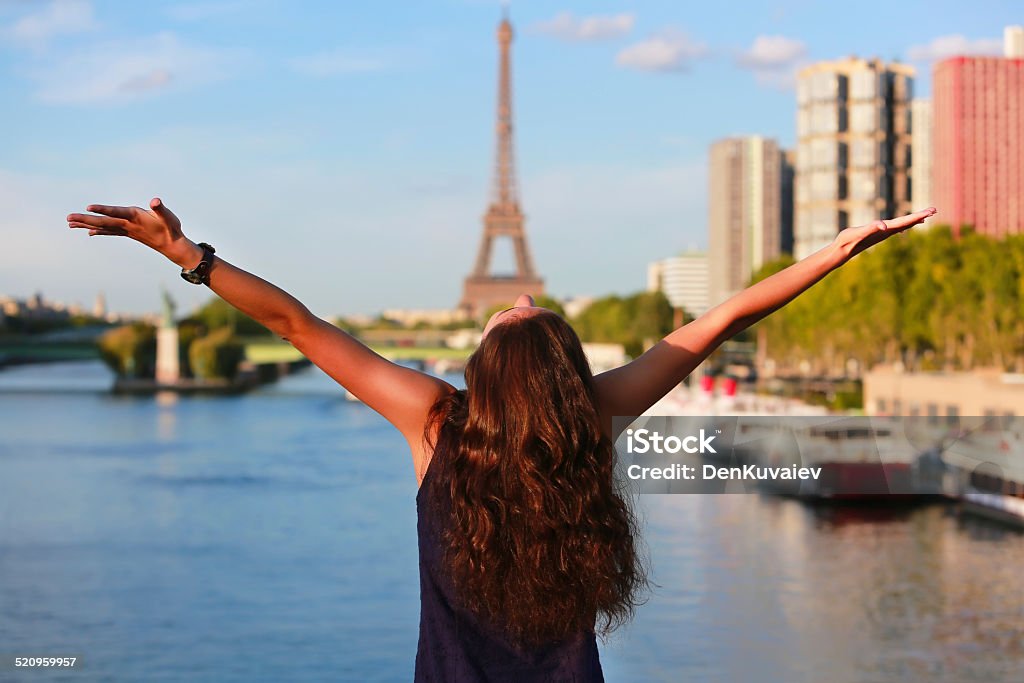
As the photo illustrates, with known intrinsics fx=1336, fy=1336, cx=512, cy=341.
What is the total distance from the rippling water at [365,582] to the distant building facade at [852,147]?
132 feet

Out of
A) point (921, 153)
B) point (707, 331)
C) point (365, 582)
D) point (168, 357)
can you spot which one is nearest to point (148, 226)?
point (707, 331)

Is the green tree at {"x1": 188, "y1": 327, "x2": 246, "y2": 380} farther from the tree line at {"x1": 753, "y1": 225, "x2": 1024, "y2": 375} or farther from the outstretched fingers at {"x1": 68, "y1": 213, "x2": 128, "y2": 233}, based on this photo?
the outstretched fingers at {"x1": 68, "y1": 213, "x2": 128, "y2": 233}

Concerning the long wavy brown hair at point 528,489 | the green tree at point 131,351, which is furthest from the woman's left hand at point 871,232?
the green tree at point 131,351

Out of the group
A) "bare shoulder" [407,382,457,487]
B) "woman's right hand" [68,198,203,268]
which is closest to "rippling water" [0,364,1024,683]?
"bare shoulder" [407,382,457,487]

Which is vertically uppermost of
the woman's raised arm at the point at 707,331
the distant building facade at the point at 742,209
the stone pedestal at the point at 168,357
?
the distant building facade at the point at 742,209

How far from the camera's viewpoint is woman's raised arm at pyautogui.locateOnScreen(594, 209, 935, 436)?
156 centimetres

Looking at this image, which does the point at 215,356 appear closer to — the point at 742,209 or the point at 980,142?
the point at 980,142

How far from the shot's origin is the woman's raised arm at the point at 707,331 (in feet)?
5.11

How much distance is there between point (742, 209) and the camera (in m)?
83.2

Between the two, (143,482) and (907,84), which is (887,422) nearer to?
(143,482)

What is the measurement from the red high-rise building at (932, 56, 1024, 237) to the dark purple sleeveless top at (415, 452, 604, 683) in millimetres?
63369

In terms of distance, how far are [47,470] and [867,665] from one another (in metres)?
19.2

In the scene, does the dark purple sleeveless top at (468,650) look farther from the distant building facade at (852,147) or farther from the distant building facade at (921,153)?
the distant building facade at (921,153)

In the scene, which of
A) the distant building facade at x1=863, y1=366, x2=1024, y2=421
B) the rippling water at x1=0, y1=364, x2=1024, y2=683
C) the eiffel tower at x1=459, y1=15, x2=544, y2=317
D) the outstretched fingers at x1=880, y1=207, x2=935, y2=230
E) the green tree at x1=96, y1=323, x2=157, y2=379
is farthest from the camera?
the eiffel tower at x1=459, y1=15, x2=544, y2=317
